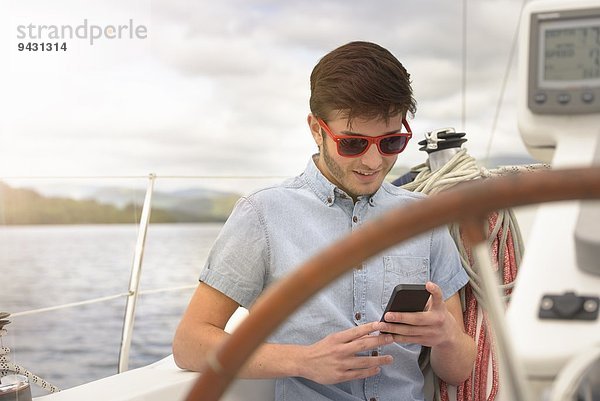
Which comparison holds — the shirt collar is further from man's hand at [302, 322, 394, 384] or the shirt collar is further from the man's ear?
man's hand at [302, 322, 394, 384]

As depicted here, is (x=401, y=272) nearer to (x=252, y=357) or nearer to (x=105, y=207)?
(x=252, y=357)

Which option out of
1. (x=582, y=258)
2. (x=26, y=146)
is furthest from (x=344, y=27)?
(x=582, y=258)

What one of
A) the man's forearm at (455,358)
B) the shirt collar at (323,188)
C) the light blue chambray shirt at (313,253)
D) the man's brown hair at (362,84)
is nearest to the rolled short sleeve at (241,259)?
the light blue chambray shirt at (313,253)

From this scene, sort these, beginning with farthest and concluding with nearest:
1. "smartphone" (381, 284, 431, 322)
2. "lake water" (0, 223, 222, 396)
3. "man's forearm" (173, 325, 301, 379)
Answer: "lake water" (0, 223, 222, 396) < "man's forearm" (173, 325, 301, 379) < "smartphone" (381, 284, 431, 322)

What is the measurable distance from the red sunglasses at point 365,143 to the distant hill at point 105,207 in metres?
9.35

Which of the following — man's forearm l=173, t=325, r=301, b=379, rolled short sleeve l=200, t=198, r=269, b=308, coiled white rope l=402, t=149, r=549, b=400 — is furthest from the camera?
coiled white rope l=402, t=149, r=549, b=400

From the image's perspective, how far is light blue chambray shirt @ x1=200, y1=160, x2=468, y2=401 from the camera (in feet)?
4.84

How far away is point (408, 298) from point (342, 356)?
0.14m

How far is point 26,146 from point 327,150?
1133 centimetres

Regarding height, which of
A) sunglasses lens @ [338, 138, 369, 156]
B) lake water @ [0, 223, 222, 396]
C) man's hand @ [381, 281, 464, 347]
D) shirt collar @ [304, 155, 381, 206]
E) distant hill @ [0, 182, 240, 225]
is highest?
sunglasses lens @ [338, 138, 369, 156]

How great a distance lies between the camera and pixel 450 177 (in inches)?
64.3

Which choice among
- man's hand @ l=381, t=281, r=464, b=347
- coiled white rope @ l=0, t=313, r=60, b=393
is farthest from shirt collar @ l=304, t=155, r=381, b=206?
coiled white rope @ l=0, t=313, r=60, b=393

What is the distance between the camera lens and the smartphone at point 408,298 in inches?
49.0

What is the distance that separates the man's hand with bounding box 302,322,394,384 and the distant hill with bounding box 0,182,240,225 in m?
9.47
